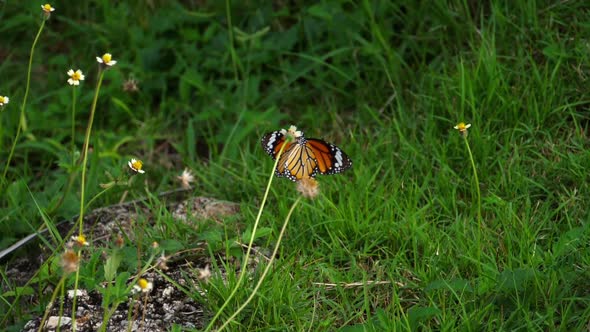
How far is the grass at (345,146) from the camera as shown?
7.97 ft

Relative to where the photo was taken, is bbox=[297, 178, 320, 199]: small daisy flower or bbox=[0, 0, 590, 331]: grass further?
bbox=[0, 0, 590, 331]: grass

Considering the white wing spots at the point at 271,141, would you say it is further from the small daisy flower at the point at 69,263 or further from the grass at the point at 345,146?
the small daisy flower at the point at 69,263

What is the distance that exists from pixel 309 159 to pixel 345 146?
1.93 ft

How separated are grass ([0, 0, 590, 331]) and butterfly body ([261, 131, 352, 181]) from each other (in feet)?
0.37

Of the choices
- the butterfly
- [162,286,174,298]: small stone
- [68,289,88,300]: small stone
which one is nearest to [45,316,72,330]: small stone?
[68,289,88,300]: small stone

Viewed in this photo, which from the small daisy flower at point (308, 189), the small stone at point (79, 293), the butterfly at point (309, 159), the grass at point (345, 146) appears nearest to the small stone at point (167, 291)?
the grass at point (345, 146)

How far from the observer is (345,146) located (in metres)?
3.31

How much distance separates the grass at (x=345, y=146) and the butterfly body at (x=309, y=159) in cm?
11

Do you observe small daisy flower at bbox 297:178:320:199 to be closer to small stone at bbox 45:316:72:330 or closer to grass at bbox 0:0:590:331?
grass at bbox 0:0:590:331

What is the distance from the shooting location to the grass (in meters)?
2.43

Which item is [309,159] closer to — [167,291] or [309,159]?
[309,159]

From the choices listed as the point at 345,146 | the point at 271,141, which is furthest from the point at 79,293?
the point at 345,146

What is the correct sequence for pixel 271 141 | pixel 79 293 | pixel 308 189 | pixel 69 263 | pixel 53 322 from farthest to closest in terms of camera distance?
pixel 271 141
pixel 79 293
pixel 53 322
pixel 308 189
pixel 69 263

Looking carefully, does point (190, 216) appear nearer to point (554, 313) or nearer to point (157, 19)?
point (554, 313)
